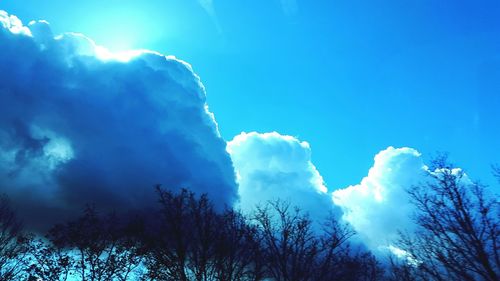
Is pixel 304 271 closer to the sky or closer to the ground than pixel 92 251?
closer to the ground

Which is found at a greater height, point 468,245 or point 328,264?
point 328,264

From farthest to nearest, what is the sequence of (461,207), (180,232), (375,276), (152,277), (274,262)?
(375,276) < (274,262) < (180,232) < (152,277) < (461,207)

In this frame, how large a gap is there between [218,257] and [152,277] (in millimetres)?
6202

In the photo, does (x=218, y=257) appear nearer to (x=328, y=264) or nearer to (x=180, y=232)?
(x=180, y=232)

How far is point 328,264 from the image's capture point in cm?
3316

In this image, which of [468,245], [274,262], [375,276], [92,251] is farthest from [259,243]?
[375,276]

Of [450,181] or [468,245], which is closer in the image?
[468,245]

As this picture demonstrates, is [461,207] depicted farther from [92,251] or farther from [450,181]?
[92,251]

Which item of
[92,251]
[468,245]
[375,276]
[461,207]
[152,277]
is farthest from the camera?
[375,276]

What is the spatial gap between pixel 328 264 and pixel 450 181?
19.3m

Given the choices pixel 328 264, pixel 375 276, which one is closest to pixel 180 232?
pixel 328 264

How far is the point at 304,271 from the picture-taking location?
32281 millimetres

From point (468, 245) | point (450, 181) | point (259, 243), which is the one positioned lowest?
point (468, 245)

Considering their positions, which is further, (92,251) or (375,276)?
(375,276)
